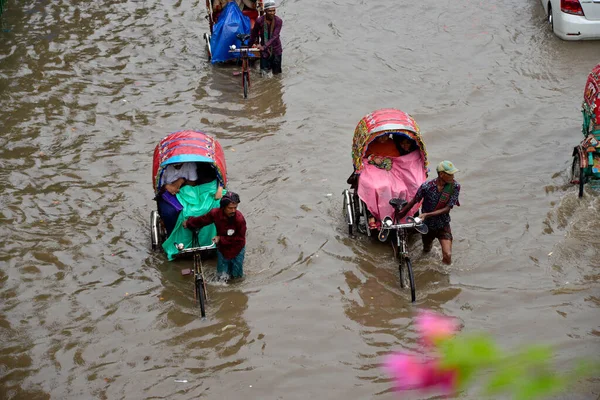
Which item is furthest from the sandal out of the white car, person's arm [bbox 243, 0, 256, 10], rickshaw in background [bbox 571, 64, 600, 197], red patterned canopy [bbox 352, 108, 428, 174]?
the white car

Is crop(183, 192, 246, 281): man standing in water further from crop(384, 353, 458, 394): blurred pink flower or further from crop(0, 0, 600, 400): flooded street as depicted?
crop(384, 353, 458, 394): blurred pink flower

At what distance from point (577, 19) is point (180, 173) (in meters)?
9.72

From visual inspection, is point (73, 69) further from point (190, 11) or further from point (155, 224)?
point (155, 224)

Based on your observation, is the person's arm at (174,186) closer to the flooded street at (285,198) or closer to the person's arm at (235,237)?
the flooded street at (285,198)

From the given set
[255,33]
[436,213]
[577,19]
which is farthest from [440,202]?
[577,19]

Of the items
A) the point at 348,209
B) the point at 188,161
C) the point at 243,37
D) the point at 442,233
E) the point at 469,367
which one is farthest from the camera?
the point at 243,37

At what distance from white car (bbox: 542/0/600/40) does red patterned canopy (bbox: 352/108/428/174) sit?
7145 mm

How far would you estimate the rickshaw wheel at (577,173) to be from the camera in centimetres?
1034

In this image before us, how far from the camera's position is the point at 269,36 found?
568 inches

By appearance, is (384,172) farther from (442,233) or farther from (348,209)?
(442,233)

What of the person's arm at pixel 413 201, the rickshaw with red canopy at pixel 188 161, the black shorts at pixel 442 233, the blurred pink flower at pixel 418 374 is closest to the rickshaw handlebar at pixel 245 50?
the rickshaw with red canopy at pixel 188 161

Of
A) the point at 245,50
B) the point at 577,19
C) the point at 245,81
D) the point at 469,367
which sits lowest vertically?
the point at 469,367

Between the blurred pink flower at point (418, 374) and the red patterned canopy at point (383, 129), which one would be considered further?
the red patterned canopy at point (383, 129)

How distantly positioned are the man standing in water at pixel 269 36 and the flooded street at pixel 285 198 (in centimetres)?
45
